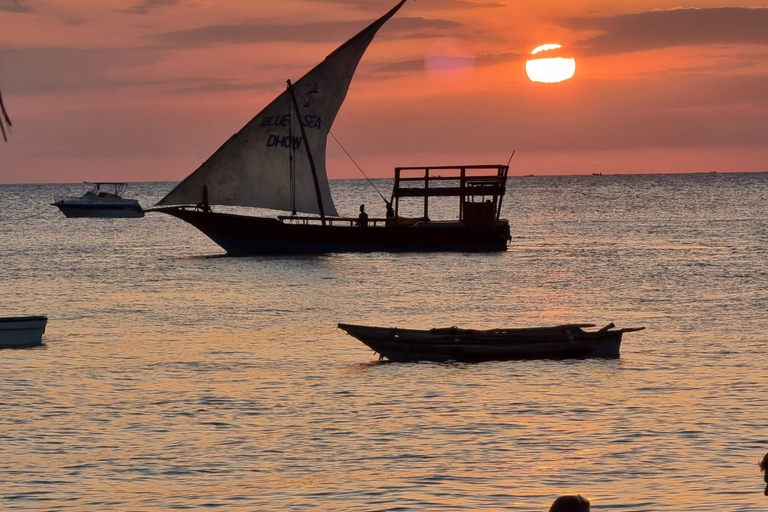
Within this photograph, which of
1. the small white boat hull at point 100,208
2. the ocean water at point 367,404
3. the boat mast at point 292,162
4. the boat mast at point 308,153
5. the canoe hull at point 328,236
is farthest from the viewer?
the small white boat hull at point 100,208

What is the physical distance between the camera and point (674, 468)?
1908 cm

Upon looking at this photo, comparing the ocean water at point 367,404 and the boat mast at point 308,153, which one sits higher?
the boat mast at point 308,153

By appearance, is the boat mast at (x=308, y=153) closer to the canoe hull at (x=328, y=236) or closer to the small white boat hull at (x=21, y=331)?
the canoe hull at (x=328, y=236)

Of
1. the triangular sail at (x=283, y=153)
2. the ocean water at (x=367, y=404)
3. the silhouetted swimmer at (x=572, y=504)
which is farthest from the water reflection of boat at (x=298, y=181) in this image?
the silhouetted swimmer at (x=572, y=504)

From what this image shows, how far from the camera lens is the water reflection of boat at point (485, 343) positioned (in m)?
29.9

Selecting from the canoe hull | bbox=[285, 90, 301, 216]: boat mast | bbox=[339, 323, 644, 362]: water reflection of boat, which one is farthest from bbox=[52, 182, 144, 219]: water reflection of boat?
bbox=[339, 323, 644, 362]: water reflection of boat

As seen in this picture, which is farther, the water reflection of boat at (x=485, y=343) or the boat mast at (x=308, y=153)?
the boat mast at (x=308, y=153)

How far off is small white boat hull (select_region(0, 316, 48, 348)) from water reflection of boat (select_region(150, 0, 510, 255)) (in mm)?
35215

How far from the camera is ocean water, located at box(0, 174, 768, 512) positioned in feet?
60.0

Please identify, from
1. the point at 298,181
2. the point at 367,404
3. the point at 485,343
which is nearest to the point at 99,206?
the point at 298,181

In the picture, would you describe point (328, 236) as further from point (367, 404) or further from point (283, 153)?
point (367, 404)

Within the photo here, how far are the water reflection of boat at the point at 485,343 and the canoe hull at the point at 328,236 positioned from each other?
40.9 m

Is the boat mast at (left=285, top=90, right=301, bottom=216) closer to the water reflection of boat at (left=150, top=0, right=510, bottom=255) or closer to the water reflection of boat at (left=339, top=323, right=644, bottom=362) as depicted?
the water reflection of boat at (left=150, top=0, right=510, bottom=255)

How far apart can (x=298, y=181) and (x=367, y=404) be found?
46.5 m
